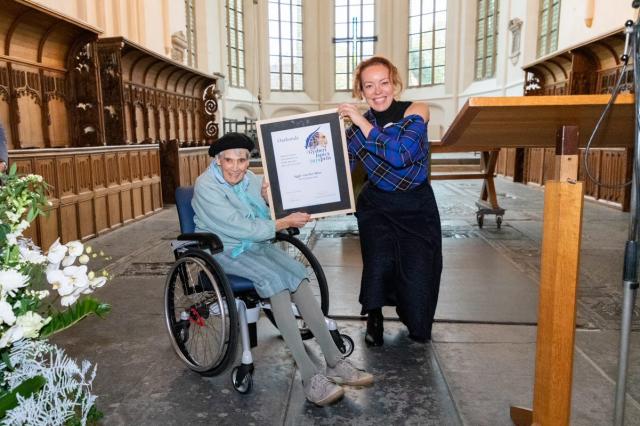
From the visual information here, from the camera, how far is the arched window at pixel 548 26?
35.3 ft

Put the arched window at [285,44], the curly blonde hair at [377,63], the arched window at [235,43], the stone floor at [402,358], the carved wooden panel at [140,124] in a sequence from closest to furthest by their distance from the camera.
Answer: the stone floor at [402,358]
the curly blonde hair at [377,63]
the carved wooden panel at [140,124]
the arched window at [235,43]
the arched window at [285,44]

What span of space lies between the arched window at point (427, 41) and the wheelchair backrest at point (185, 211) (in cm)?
1595

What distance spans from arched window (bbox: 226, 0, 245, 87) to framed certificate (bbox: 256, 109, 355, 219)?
1464 cm

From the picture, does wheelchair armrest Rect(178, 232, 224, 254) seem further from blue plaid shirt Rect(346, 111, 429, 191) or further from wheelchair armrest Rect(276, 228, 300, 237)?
blue plaid shirt Rect(346, 111, 429, 191)

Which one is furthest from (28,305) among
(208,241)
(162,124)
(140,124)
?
(162,124)

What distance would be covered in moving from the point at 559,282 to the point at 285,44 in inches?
705

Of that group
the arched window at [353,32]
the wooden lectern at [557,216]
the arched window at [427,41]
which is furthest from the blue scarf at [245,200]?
the arched window at [353,32]

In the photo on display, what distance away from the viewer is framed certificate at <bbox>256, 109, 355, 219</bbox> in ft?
7.12

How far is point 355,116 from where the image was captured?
2.12 meters

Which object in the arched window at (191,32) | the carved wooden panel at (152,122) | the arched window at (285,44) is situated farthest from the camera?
the arched window at (285,44)

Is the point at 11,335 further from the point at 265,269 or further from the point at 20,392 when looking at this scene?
the point at 265,269

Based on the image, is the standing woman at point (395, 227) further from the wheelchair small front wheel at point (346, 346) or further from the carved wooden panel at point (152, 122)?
the carved wooden panel at point (152, 122)

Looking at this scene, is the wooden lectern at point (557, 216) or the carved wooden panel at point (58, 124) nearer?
the wooden lectern at point (557, 216)

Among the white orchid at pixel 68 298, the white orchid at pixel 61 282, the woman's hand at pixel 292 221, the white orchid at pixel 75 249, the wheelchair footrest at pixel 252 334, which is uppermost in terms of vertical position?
the white orchid at pixel 75 249
